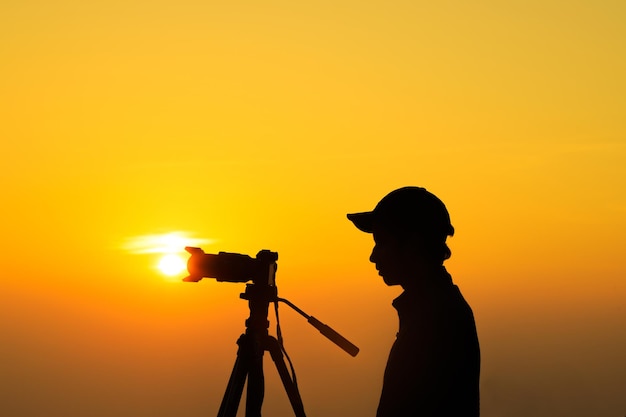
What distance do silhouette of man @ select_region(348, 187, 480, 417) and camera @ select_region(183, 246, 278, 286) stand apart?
6.63ft

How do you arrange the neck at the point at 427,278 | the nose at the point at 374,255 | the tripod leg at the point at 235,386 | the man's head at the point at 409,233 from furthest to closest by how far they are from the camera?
the tripod leg at the point at 235,386, the nose at the point at 374,255, the man's head at the point at 409,233, the neck at the point at 427,278

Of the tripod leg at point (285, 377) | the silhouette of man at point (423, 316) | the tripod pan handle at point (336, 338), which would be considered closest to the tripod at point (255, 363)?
the tripod leg at point (285, 377)

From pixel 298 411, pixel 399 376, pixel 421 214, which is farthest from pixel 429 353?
pixel 298 411

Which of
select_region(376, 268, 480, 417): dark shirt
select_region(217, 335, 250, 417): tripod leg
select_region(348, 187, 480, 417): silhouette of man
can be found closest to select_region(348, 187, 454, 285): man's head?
select_region(348, 187, 480, 417): silhouette of man

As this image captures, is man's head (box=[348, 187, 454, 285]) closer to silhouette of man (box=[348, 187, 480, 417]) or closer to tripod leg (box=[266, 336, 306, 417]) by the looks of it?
silhouette of man (box=[348, 187, 480, 417])

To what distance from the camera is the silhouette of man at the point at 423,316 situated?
5.30 m

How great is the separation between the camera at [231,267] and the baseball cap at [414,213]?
2.19 metres

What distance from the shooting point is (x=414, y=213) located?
19.1ft

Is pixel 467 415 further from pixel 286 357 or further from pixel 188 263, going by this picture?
pixel 188 263

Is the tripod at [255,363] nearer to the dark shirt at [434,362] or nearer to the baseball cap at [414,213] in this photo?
the baseball cap at [414,213]

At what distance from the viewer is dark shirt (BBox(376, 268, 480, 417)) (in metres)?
5.27

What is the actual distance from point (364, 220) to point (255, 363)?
222cm

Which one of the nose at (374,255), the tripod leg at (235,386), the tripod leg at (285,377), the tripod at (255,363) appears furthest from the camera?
the tripod leg at (285,377)

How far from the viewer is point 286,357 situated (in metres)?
7.75
